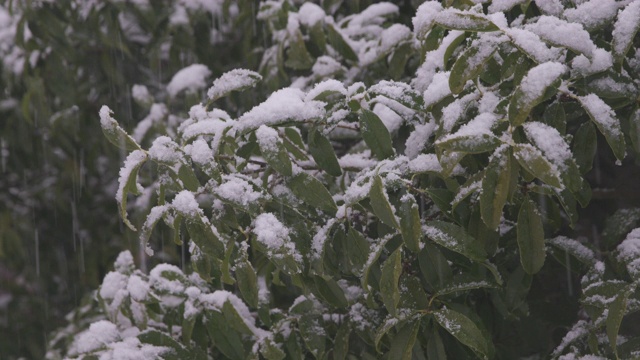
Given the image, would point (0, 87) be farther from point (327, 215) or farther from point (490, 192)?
point (490, 192)

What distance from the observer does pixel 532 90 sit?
0.99 metres

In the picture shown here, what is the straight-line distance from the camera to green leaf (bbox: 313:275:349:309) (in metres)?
1.25

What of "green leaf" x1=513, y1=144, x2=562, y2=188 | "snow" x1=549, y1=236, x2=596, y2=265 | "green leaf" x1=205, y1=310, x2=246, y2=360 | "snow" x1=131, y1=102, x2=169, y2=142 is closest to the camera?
"green leaf" x1=513, y1=144, x2=562, y2=188

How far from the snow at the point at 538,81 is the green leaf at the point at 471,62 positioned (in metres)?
0.09

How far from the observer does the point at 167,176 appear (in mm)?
1193

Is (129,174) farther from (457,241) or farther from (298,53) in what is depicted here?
(298,53)

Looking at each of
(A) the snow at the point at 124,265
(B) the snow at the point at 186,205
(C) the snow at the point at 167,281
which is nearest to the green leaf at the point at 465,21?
(B) the snow at the point at 186,205

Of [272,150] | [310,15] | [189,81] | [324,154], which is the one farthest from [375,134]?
[189,81]

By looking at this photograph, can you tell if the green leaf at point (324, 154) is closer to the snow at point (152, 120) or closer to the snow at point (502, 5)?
the snow at point (502, 5)

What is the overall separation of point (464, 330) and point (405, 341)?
0.31 ft

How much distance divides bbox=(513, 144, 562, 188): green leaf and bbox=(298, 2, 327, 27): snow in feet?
3.50

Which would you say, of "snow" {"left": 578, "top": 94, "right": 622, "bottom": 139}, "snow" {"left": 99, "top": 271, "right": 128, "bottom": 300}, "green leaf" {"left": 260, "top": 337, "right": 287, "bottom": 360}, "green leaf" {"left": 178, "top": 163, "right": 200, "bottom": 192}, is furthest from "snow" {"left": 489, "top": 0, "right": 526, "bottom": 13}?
"snow" {"left": 99, "top": 271, "right": 128, "bottom": 300}

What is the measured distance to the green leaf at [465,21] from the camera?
1053 millimetres

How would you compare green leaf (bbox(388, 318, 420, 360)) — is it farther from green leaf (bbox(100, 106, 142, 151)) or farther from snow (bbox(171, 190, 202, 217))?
green leaf (bbox(100, 106, 142, 151))
